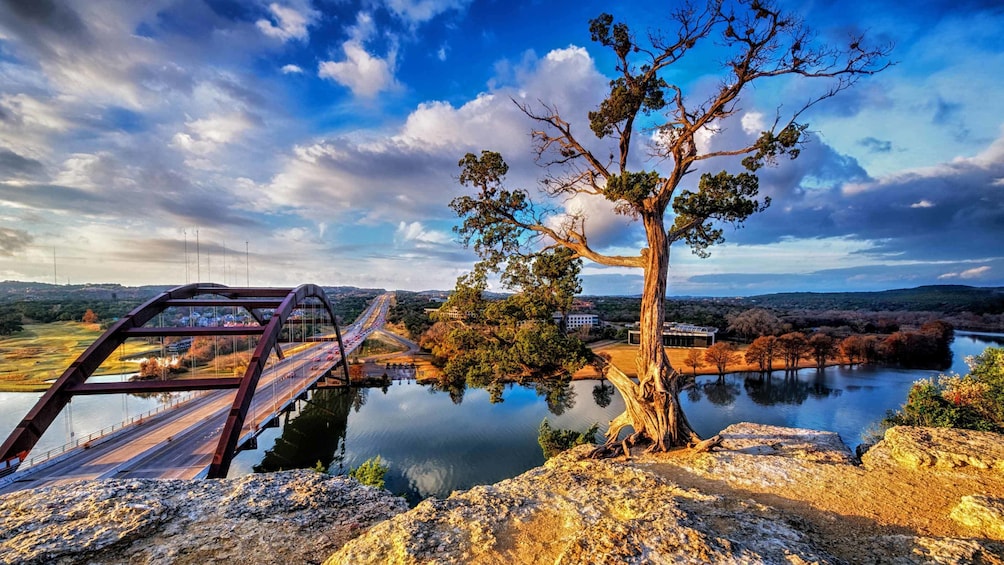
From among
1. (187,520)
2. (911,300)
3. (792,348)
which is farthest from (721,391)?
(911,300)

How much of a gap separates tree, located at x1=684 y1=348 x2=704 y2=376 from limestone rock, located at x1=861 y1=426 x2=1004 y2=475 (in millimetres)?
27703

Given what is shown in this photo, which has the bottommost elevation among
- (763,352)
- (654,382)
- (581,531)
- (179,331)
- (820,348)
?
(763,352)

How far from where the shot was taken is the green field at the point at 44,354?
3062cm

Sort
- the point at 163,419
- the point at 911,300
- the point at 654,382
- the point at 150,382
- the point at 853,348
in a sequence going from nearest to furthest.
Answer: the point at 654,382 → the point at 150,382 → the point at 163,419 → the point at 853,348 → the point at 911,300

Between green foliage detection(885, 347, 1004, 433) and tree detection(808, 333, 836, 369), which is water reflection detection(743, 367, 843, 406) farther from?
green foliage detection(885, 347, 1004, 433)

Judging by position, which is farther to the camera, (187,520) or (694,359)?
(694,359)

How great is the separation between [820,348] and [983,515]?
3829 cm

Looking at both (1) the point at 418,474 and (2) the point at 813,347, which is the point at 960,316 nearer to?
(2) the point at 813,347

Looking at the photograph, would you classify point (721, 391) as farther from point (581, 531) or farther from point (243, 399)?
point (581, 531)

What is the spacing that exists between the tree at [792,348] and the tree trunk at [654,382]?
32.0m

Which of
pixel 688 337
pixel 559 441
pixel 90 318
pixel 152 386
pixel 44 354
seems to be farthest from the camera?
pixel 90 318

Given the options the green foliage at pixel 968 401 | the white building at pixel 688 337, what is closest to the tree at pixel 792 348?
the white building at pixel 688 337

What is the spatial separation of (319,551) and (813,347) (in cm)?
4265

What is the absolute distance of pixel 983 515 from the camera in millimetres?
3781
